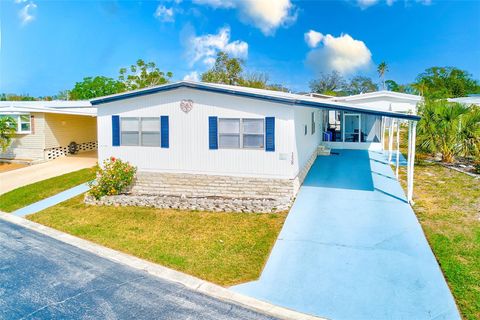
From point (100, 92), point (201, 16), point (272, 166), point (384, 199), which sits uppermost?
point (201, 16)

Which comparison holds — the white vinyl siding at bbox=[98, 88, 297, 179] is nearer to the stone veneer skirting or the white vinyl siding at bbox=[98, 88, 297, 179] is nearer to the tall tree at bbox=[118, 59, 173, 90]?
the stone veneer skirting

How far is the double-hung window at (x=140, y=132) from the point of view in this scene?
12359 mm

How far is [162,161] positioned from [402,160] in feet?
38.5

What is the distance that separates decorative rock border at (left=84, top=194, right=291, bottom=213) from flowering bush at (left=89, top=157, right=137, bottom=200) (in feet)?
0.90

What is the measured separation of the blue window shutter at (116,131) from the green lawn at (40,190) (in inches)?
126

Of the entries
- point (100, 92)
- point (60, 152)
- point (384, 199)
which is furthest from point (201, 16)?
point (384, 199)

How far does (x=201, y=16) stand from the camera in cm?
7869

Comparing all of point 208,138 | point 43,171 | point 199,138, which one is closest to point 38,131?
point 43,171

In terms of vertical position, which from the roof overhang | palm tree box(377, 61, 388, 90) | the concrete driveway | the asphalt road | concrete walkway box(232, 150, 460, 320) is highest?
palm tree box(377, 61, 388, 90)

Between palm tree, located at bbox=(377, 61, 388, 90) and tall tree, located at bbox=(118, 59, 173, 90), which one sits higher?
palm tree, located at bbox=(377, 61, 388, 90)

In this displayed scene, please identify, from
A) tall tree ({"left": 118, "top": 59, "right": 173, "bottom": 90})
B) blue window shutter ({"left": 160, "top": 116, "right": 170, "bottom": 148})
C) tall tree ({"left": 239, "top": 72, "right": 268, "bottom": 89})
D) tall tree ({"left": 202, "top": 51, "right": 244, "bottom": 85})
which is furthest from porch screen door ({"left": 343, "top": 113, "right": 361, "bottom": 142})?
tall tree ({"left": 118, "top": 59, "right": 173, "bottom": 90})

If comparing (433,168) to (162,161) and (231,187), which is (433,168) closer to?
(231,187)

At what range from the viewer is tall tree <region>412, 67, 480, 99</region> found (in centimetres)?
5478

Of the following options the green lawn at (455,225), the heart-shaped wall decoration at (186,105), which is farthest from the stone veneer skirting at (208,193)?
the green lawn at (455,225)
